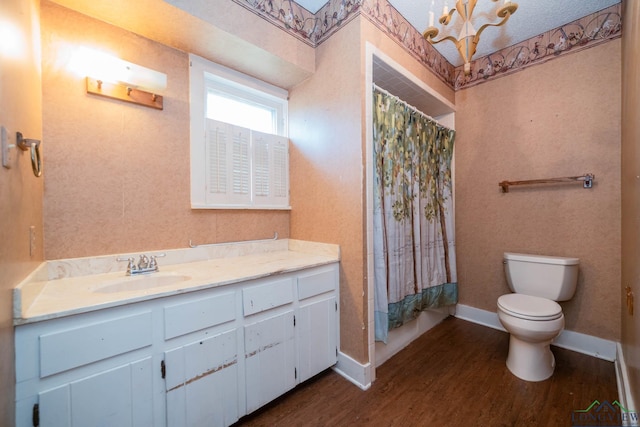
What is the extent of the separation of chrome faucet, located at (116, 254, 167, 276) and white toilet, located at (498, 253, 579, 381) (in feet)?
7.57

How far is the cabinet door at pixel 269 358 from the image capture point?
1.32 meters

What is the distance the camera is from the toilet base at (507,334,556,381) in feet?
5.41

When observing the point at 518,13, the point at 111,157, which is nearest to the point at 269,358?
the point at 111,157

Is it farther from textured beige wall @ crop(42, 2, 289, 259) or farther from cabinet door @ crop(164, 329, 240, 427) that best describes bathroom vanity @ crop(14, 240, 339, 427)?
textured beige wall @ crop(42, 2, 289, 259)

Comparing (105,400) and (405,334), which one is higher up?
(105,400)

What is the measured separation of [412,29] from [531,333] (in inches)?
94.2

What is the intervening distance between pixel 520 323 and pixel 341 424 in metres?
1.30

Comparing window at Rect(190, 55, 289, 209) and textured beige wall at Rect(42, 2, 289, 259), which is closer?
textured beige wall at Rect(42, 2, 289, 259)

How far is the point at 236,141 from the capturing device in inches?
73.2

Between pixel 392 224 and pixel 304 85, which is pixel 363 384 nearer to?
pixel 392 224

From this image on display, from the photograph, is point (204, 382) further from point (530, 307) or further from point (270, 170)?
point (530, 307)

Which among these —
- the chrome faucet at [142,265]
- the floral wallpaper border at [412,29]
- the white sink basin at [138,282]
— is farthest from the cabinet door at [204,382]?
the floral wallpaper border at [412,29]

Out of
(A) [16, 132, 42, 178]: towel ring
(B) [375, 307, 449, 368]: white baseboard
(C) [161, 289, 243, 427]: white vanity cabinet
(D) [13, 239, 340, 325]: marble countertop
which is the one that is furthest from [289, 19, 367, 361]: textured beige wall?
(A) [16, 132, 42, 178]: towel ring

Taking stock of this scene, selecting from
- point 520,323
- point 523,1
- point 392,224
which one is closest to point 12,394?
point 392,224
